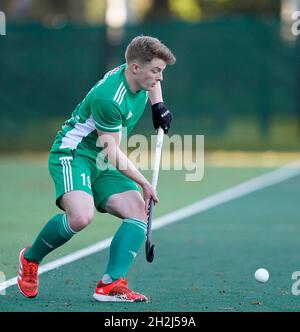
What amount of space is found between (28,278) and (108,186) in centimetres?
76

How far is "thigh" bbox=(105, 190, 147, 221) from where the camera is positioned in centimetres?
720

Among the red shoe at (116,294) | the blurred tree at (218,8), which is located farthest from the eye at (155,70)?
the blurred tree at (218,8)

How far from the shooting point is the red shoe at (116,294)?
23.1 feet

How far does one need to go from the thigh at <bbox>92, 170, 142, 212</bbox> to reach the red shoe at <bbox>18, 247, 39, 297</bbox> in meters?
0.57

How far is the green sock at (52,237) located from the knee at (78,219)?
48mm

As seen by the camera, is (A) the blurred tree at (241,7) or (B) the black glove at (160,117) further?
(A) the blurred tree at (241,7)

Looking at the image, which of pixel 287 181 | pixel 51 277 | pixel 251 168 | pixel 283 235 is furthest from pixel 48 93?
pixel 51 277

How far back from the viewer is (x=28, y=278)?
7.21m

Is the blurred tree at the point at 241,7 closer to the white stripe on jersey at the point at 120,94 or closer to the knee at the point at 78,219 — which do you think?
the white stripe on jersey at the point at 120,94

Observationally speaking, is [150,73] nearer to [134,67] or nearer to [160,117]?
[134,67]

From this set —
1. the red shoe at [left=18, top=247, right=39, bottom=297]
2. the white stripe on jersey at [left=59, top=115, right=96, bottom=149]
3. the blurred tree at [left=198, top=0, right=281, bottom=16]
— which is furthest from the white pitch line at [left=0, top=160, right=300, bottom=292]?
the blurred tree at [left=198, top=0, right=281, bottom=16]

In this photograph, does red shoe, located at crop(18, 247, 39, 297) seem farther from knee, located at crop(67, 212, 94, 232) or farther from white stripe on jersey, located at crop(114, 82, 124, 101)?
white stripe on jersey, located at crop(114, 82, 124, 101)

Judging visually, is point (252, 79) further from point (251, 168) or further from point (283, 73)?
point (251, 168)

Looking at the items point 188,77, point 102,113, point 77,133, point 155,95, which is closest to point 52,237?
point 77,133
